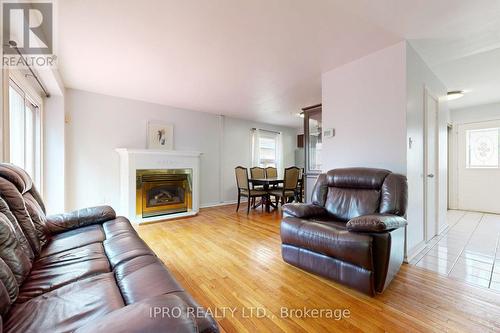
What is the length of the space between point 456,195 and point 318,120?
3.68 m

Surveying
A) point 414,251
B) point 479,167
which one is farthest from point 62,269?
point 479,167

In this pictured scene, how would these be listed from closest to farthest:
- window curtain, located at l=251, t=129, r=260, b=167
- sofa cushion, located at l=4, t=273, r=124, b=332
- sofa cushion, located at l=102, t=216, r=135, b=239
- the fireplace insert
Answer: sofa cushion, located at l=4, t=273, r=124, b=332, sofa cushion, located at l=102, t=216, r=135, b=239, the fireplace insert, window curtain, located at l=251, t=129, r=260, b=167

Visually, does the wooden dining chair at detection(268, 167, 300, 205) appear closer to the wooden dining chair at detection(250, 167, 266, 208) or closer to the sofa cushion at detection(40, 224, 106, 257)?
the wooden dining chair at detection(250, 167, 266, 208)

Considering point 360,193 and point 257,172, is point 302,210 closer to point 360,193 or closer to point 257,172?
point 360,193

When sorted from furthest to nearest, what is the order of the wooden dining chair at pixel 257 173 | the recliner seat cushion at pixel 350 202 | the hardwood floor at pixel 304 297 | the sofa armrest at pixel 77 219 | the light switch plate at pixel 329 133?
the wooden dining chair at pixel 257 173, the light switch plate at pixel 329 133, the recliner seat cushion at pixel 350 202, the sofa armrest at pixel 77 219, the hardwood floor at pixel 304 297

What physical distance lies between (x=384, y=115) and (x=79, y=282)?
295 centimetres

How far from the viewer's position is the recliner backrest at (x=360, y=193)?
6.81 ft

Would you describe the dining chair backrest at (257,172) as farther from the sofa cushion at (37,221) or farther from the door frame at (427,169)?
the sofa cushion at (37,221)

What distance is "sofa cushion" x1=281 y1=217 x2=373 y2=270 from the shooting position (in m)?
1.66

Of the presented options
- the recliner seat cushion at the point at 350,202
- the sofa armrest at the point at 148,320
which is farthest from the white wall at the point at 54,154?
the recliner seat cushion at the point at 350,202

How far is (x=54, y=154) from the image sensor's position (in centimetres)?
344

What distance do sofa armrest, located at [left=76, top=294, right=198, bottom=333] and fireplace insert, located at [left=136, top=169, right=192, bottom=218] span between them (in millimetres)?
3705

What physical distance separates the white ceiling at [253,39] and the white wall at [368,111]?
0.59 feet

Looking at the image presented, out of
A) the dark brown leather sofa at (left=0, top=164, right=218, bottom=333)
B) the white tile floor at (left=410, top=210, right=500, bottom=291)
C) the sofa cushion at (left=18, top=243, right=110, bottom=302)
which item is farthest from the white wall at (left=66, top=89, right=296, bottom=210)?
the white tile floor at (left=410, top=210, right=500, bottom=291)
